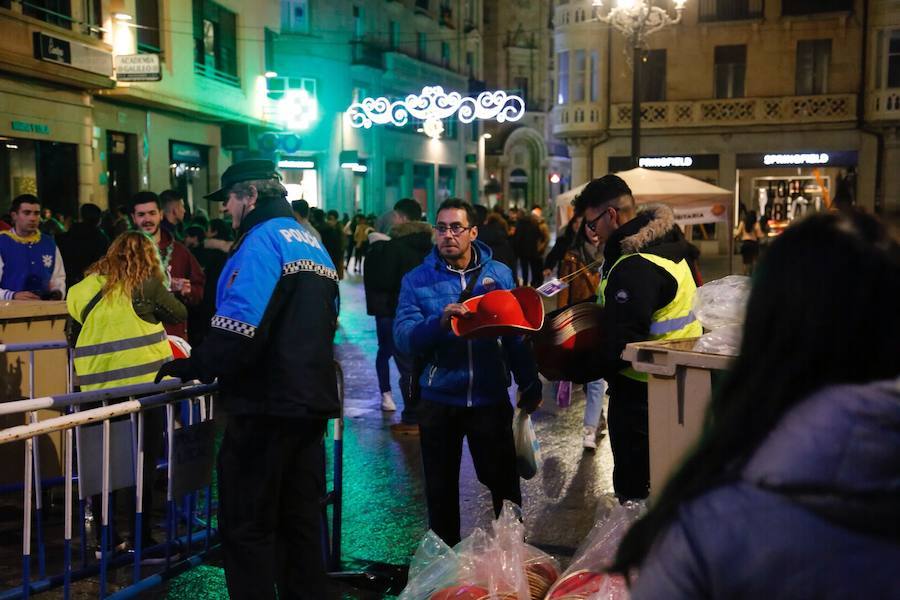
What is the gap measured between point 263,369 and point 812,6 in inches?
1397

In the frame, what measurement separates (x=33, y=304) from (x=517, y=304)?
12.4ft

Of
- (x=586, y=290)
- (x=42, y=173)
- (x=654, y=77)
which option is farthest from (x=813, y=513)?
(x=654, y=77)

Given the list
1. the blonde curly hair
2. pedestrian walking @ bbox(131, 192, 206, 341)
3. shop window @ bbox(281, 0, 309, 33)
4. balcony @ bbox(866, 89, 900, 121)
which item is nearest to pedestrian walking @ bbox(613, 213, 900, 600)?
the blonde curly hair

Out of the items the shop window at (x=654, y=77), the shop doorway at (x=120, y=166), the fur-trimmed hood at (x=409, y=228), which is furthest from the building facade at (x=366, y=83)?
the fur-trimmed hood at (x=409, y=228)

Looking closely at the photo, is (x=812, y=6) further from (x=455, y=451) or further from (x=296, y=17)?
(x=455, y=451)

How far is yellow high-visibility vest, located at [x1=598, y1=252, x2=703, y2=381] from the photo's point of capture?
426 centimetres

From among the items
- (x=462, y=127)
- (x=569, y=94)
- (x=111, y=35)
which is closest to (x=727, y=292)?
(x=111, y=35)

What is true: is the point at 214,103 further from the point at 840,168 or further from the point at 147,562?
the point at 840,168

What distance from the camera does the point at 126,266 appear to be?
18.0ft

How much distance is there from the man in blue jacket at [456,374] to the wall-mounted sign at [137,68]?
50.2 feet

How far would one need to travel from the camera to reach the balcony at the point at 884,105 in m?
33.4

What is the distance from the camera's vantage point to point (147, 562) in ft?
15.5

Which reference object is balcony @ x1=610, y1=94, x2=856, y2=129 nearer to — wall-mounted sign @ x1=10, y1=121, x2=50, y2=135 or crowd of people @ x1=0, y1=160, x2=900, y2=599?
wall-mounted sign @ x1=10, y1=121, x2=50, y2=135

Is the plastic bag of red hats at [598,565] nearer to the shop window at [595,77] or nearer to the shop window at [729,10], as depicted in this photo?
the shop window at [595,77]
